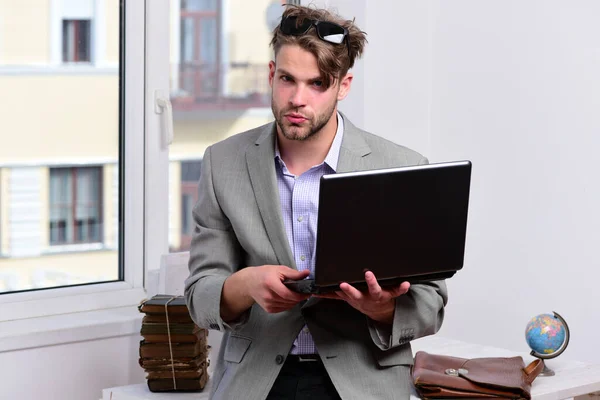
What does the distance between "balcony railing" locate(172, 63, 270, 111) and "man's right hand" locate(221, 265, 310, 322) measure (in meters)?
1.28

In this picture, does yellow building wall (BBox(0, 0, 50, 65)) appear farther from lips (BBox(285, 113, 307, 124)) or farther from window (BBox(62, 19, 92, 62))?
lips (BBox(285, 113, 307, 124))

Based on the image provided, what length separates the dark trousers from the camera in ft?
5.13

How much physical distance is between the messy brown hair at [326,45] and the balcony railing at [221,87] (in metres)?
1.14

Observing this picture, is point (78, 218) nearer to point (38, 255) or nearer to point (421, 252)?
point (38, 255)

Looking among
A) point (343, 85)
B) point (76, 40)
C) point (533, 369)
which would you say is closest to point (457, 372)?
point (533, 369)

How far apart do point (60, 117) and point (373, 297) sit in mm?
1429

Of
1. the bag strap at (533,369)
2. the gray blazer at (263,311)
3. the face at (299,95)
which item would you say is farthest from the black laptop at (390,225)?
the bag strap at (533,369)

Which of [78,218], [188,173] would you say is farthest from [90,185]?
[188,173]

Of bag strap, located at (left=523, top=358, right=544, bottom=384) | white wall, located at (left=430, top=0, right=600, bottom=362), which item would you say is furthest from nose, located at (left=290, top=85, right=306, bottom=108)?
white wall, located at (left=430, top=0, right=600, bottom=362)

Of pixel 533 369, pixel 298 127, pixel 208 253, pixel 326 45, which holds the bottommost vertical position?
pixel 533 369

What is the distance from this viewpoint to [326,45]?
1.55 metres

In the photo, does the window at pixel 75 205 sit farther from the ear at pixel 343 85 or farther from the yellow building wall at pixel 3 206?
the ear at pixel 343 85

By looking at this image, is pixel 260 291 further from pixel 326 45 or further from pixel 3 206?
pixel 3 206

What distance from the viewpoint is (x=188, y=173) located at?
2.76 meters
